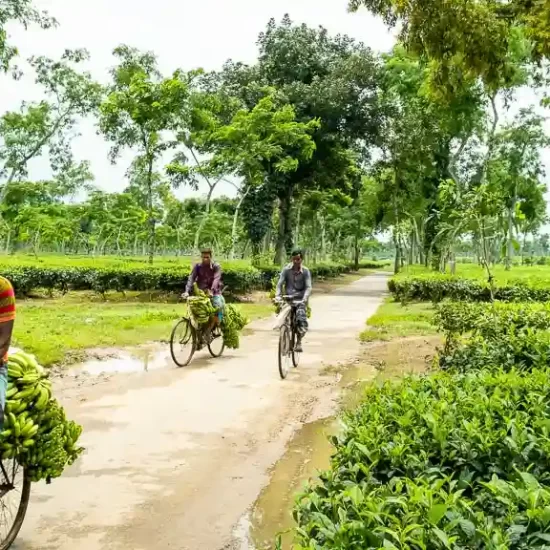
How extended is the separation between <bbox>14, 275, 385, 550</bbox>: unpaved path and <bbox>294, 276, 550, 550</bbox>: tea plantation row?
1.64m

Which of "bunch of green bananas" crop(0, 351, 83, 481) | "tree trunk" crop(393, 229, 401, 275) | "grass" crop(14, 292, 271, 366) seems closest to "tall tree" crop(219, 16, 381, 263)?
"tree trunk" crop(393, 229, 401, 275)

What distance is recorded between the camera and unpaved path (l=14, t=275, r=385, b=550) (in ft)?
13.8

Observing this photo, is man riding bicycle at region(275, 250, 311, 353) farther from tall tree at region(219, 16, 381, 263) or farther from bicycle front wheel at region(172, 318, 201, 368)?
tall tree at region(219, 16, 381, 263)

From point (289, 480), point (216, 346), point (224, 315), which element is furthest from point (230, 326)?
point (289, 480)

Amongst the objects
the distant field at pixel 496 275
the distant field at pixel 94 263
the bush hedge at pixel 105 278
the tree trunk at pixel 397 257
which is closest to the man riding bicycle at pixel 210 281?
the distant field at pixel 496 275

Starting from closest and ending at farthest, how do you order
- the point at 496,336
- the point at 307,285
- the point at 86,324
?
the point at 496,336
the point at 307,285
the point at 86,324

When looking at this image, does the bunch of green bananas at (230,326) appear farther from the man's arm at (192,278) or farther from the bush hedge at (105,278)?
the bush hedge at (105,278)

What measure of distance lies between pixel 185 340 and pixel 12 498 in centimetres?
604

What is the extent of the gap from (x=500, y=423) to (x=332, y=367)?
23.3 ft

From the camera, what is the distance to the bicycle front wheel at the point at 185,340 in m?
9.92

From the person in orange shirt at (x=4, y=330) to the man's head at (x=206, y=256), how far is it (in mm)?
6416

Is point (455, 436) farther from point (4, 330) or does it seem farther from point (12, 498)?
point (12, 498)

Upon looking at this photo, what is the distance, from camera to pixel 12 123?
1281 inches

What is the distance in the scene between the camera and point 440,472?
2.57 metres
